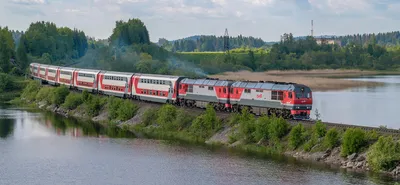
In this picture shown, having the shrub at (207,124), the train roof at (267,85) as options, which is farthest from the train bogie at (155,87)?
the train roof at (267,85)

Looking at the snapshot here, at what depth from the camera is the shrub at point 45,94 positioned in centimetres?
10838

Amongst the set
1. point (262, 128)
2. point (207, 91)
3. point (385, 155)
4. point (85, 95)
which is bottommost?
point (385, 155)

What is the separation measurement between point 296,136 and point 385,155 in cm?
966

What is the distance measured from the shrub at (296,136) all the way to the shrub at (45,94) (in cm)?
5947

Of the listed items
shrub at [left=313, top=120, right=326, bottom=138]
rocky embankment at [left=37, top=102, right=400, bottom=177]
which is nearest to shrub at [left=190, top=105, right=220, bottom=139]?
rocky embankment at [left=37, top=102, right=400, bottom=177]

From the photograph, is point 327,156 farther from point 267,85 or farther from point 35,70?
point 35,70

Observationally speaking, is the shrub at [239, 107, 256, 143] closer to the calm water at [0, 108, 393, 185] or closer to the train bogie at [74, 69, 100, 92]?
the calm water at [0, 108, 393, 185]

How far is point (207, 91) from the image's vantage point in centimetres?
7219

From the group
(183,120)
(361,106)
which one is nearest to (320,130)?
(183,120)

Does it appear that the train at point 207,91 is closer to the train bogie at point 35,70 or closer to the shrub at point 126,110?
the shrub at point 126,110

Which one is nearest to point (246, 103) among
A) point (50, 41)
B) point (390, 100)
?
point (390, 100)

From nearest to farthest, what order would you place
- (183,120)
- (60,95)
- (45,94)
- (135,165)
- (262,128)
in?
1. (135,165)
2. (262,128)
3. (183,120)
4. (60,95)
5. (45,94)

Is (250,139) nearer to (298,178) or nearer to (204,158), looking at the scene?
(204,158)

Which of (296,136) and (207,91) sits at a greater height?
(207,91)
